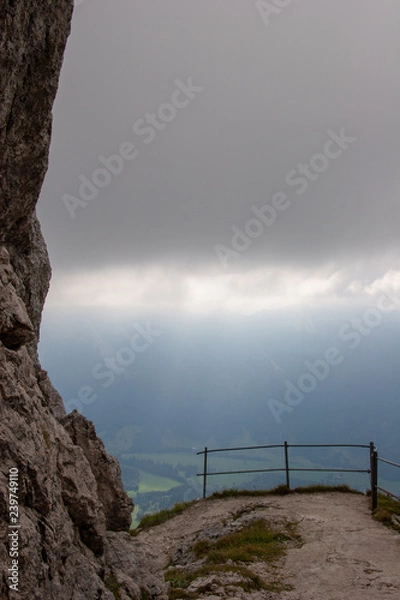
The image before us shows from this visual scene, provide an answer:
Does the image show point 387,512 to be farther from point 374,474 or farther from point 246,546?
point 246,546

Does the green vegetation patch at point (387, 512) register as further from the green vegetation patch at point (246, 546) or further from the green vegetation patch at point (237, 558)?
the green vegetation patch at point (246, 546)

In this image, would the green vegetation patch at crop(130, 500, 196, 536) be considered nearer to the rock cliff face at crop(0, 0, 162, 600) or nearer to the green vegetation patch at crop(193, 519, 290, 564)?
the green vegetation patch at crop(193, 519, 290, 564)

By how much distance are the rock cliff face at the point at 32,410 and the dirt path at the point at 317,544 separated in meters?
2.19

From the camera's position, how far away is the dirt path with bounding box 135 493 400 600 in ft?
30.7

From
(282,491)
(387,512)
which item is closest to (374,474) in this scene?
(387,512)

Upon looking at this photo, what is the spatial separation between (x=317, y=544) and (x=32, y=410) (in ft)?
34.3

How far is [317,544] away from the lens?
12.6 m

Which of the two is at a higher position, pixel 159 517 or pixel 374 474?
pixel 374 474

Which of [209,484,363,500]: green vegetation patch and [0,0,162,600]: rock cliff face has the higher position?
[0,0,162,600]: rock cliff face

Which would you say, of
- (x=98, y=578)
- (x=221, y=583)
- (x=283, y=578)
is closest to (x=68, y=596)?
(x=98, y=578)

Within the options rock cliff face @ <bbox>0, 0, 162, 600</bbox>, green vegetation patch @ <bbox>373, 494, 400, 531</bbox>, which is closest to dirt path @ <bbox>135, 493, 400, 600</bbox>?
green vegetation patch @ <bbox>373, 494, 400, 531</bbox>

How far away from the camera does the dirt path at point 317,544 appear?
937 centimetres

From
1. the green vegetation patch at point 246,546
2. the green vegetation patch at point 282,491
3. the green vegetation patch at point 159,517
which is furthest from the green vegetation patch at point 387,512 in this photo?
the green vegetation patch at point 159,517

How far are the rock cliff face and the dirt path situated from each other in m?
2.19
